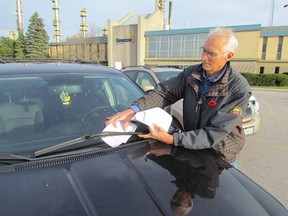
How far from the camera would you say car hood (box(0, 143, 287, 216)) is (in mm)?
1284

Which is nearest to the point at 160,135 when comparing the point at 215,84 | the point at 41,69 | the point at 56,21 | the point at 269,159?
the point at 215,84

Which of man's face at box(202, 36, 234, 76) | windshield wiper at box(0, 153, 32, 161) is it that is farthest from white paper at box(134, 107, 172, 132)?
windshield wiper at box(0, 153, 32, 161)

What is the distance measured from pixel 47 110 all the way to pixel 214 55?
141 centimetres

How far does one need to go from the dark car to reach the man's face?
65 centimetres

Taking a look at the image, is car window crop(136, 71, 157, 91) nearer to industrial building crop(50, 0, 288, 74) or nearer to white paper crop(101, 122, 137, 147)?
white paper crop(101, 122, 137, 147)

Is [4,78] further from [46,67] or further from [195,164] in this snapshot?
[195,164]

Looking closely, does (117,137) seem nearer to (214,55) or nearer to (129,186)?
(129,186)

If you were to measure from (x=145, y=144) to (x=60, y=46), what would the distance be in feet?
209

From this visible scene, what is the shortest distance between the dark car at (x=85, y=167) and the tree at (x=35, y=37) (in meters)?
54.8

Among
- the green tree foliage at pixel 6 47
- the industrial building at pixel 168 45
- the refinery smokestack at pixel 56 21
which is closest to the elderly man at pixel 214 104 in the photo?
the industrial building at pixel 168 45

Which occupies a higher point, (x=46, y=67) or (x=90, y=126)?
(x=46, y=67)

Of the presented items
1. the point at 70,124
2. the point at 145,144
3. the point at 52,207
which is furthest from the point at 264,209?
the point at 70,124

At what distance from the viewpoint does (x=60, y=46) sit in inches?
2397

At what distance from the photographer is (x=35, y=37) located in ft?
172
